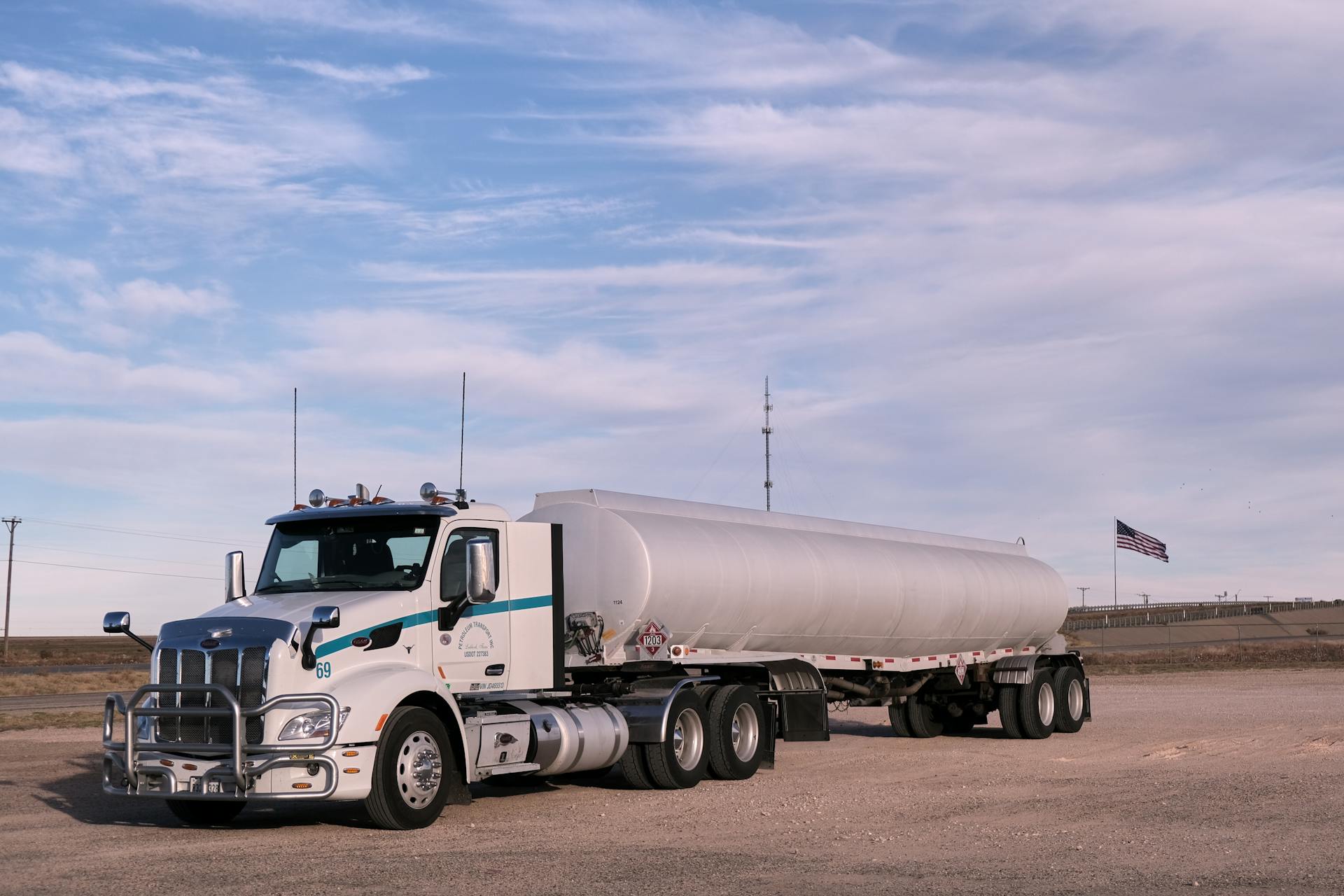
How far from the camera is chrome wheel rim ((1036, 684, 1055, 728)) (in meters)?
25.7

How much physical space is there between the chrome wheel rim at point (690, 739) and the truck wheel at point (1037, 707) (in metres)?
9.50

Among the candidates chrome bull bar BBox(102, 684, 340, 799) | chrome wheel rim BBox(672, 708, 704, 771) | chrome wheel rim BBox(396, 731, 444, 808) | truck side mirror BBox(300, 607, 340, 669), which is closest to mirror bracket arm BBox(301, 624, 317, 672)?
truck side mirror BBox(300, 607, 340, 669)

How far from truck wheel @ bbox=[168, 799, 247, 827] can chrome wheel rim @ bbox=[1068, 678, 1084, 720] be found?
17.0m

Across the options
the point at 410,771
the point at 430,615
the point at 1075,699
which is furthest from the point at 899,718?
the point at 410,771

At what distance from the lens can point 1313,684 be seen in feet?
141

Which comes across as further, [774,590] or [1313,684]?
[1313,684]

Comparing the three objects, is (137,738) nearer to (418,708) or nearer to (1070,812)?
(418,708)

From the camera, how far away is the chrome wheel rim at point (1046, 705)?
25.7m

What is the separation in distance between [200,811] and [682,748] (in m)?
5.83

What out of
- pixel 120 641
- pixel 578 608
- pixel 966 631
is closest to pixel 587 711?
pixel 578 608

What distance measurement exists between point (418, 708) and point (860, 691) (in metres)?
10.5

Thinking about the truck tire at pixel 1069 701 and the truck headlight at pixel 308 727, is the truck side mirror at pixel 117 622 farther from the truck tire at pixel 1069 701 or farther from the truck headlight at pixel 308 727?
the truck tire at pixel 1069 701

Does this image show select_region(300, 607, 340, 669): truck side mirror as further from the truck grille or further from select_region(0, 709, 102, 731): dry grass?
select_region(0, 709, 102, 731): dry grass

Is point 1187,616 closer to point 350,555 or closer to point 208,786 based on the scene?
point 350,555
